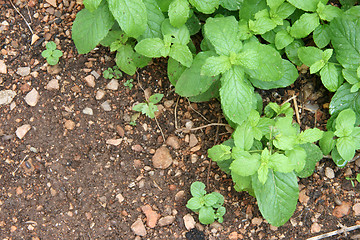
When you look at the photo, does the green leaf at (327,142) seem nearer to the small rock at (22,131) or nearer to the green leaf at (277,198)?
the green leaf at (277,198)

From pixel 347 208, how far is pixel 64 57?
2.48 metres

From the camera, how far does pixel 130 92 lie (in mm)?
2824

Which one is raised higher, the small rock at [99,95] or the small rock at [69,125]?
the small rock at [99,95]

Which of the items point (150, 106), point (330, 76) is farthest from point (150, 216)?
point (330, 76)

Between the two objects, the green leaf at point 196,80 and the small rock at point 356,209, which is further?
the small rock at point 356,209

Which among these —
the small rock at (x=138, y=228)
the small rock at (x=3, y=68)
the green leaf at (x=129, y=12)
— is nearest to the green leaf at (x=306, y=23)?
the green leaf at (x=129, y=12)

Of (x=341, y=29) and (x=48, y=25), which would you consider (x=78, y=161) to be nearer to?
(x=48, y=25)

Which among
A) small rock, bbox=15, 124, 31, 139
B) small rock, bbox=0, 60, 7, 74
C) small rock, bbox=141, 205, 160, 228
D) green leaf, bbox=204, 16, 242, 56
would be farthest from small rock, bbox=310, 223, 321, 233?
small rock, bbox=0, 60, 7, 74

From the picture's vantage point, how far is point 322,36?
8.58 feet

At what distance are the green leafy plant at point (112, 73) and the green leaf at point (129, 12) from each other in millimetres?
564

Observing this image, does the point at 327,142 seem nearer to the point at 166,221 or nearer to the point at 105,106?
the point at 166,221

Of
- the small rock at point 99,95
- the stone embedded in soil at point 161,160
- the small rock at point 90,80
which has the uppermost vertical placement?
the small rock at point 90,80

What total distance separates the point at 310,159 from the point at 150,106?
1.23 metres

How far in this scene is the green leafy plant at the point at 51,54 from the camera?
2.79 metres
